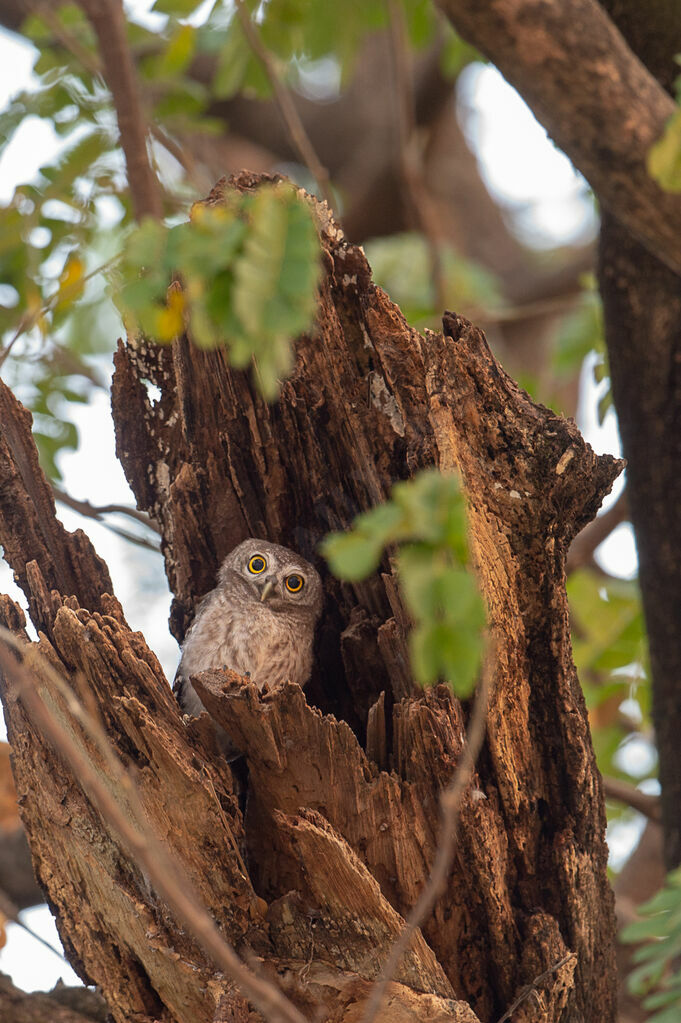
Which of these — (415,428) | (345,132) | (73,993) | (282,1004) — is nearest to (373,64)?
(345,132)

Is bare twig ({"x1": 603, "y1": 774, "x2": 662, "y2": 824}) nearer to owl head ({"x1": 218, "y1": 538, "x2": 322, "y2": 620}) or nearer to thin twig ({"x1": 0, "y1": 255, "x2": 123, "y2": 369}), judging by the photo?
owl head ({"x1": 218, "y1": 538, "x2": 322, "y2": 620})

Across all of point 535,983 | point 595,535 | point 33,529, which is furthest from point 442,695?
point 595,535

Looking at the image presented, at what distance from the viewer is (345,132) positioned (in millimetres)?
9953

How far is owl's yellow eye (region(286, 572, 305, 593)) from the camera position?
154 inches

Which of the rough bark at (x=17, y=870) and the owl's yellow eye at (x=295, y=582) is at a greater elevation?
the owl's yellow eye at (x=295, y=582)

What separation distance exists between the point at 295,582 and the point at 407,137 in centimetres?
313

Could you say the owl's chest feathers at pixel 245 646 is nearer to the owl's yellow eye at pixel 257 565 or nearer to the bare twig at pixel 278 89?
the owl's yellow eye at pixel 257 565

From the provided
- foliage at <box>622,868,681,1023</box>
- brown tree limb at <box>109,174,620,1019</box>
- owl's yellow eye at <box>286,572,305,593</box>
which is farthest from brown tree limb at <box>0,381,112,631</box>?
foliage at <box>622,868,681,1023</box>

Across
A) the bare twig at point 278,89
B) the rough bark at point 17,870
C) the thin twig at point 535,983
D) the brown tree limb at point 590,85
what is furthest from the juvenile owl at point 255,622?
the brown tree limb at point 590,85

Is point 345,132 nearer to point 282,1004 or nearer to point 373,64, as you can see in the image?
point 373,64

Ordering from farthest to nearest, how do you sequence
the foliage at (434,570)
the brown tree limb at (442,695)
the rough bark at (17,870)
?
the rough bark at (17,870) < the brown tree limb at (442,695) < the foliage at (434,570)

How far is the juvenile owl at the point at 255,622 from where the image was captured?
379 centimetres

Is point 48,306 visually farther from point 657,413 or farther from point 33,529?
point 657,413

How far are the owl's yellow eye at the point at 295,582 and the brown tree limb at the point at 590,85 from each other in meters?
1.77
